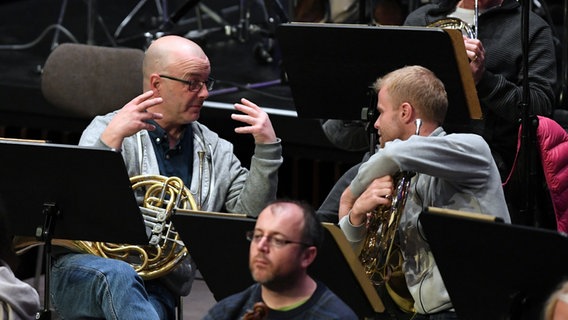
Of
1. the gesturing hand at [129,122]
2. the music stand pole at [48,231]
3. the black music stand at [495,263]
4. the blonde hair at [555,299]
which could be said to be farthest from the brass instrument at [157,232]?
the blonde hair at [555,299]

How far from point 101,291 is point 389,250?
986 mm

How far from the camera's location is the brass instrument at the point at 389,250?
4.24 meters

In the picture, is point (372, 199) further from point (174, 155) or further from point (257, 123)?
point (174, 155)

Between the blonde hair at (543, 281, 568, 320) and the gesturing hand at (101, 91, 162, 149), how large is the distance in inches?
64.8

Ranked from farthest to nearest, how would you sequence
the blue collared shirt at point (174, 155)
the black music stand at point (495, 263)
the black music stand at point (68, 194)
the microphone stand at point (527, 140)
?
1. the blue collared shirt at point (174, 155)
2. the microphone stand at point (527, 140)
3. the black music stand at point (68, 194)
4. the black music stand at point (495, 263)

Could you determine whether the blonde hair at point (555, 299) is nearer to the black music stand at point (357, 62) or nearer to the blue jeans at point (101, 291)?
the black music stand at point (357, 62)

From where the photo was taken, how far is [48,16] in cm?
951

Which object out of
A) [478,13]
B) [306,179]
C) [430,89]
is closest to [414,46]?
[430,89]

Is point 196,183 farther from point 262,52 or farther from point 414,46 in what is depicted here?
point 262,52

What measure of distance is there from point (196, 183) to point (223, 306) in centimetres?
115

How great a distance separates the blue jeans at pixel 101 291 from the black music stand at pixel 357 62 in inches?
34.5

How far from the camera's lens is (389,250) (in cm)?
429

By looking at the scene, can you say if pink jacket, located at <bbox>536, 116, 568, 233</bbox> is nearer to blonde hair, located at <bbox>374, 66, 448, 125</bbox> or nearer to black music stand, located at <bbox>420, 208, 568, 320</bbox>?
blonde hair, located at <bbox>374, 66, 448, 125</bbox>

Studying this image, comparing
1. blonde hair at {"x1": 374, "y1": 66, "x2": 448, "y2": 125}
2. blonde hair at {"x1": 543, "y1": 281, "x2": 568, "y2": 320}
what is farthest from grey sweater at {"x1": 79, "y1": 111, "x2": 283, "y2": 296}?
blonde hair at {"x1": 543, "y1": 281, "x2": 568, "y2": 320}
